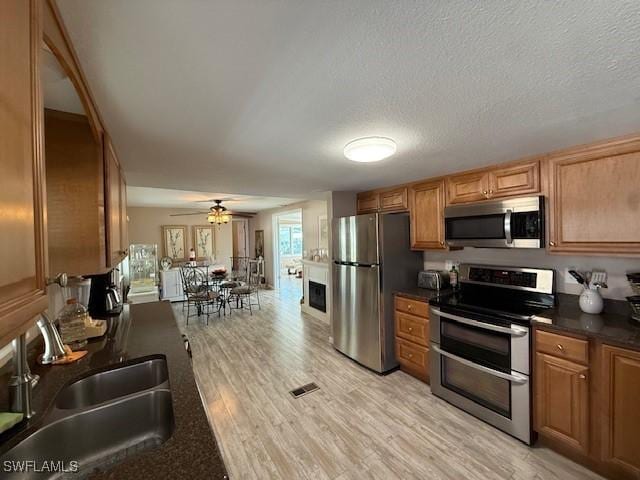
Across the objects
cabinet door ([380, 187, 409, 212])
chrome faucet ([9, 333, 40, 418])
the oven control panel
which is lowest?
chrome faucet ([9, 333, 40, 418])

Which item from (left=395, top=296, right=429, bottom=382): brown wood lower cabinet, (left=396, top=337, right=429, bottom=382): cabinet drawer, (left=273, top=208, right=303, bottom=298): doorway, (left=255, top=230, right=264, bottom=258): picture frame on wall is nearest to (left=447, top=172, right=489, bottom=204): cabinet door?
(left=395, top=296, right=429, bottom=382): brown wood lower cabinet

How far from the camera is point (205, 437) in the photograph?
0.91m

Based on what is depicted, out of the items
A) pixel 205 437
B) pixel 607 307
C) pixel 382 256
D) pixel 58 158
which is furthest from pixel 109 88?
pixel 607 307

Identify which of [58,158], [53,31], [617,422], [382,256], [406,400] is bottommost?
[406,400]

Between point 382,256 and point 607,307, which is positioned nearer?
point 607,307

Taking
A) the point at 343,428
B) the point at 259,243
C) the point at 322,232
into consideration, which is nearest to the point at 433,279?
the point at 343,428

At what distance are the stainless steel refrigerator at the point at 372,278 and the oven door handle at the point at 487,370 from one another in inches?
25.2

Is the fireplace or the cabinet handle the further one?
the fireplace

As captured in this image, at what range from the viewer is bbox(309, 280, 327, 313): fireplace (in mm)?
4883

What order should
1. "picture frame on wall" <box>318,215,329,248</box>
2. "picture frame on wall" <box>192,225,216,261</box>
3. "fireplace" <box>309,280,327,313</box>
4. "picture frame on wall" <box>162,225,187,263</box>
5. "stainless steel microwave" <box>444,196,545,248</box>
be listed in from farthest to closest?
"picture frame on wall" <box>192,225,216,261</box>
"picture frame on wall" <box>162,225,187,263</box>
"picture frame on wall" <box>318,215,329,248</box>
"fireplace" <box>309,280,327,313</box>
"stainless steel microwave" <box>444,196,545,248</box>

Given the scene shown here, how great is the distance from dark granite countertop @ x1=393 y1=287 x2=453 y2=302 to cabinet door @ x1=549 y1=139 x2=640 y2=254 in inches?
39.8

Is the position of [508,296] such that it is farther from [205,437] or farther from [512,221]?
[205,437]

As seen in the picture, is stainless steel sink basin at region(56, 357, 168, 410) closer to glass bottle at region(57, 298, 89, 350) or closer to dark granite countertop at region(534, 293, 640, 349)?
glass bottle at region(57, 298, 89, 350)

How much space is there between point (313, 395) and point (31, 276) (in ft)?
8.46
